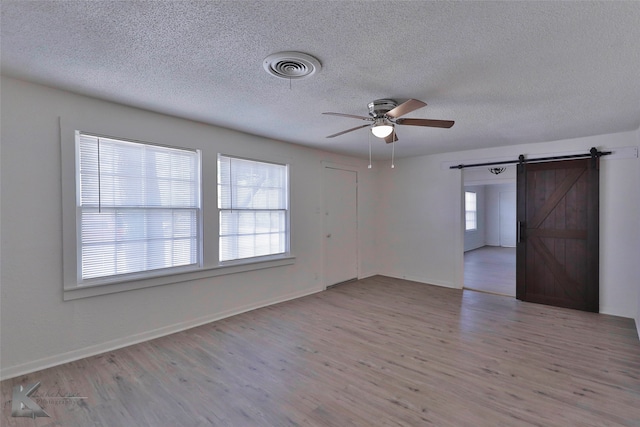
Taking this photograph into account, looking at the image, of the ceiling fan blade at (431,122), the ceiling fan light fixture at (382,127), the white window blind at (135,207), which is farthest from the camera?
the white window blind at (135,207)

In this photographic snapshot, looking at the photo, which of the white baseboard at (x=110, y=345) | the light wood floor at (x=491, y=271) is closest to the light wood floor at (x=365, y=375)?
the white baseboard at (x=110, y=345)

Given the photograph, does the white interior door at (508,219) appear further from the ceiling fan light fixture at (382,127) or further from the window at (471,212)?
the ceiling fan light fixture at (382,127)

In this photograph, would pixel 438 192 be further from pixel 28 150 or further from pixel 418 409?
pixel 28 150

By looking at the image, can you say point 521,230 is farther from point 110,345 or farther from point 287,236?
point 110,345

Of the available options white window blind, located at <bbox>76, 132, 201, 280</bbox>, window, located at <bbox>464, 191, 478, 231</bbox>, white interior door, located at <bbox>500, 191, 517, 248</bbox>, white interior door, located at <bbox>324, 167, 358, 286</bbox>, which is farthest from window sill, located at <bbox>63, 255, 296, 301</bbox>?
white interior door, located at <bbox>500, 191, 517, 248</bbox>

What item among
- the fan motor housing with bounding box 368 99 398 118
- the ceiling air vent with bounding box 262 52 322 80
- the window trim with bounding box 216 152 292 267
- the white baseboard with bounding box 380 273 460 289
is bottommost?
the white baseboard with bounding box 380 273 460 289

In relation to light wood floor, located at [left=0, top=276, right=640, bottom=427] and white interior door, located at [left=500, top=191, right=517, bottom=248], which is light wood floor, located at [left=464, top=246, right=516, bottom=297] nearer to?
white interior door, located at [left=500, top=191, right=517, bottom=248]

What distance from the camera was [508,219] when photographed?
35.4ft

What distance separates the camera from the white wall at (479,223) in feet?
34.0

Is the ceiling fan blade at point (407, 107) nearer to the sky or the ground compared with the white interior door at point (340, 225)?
A: nearer to the sky

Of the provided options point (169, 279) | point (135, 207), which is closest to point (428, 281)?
point (169, 279)

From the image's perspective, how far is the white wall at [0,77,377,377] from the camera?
2.51 metres

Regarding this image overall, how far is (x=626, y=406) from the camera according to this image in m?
2.16

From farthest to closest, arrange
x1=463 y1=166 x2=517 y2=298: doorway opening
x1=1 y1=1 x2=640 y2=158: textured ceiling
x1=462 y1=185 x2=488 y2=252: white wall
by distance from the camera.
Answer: x1=462 y1=185 x2=488 y2=252: white wall → x1=463 y1=166 x2=517 y2=298: doorway opening → x1=1 y1=1 x2=640 y2=158: textured ceiling
